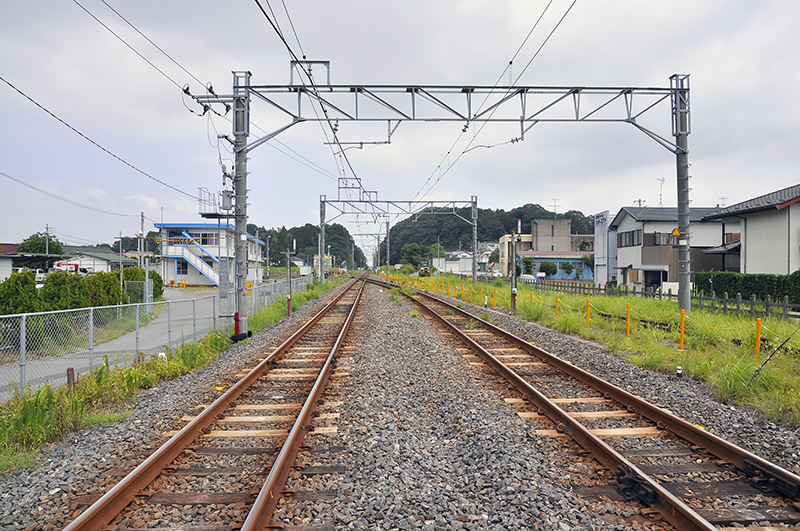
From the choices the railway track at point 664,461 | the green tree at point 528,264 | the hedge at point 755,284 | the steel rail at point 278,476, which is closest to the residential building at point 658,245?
the hedge at point 755,284

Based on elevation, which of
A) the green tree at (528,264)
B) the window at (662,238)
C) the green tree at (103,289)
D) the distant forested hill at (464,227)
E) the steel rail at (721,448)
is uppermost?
the distant forested hill at (464,227)

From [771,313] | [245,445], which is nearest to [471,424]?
[245,445]

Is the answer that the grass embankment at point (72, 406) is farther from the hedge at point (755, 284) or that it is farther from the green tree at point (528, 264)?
the green tree at point (528, 264)

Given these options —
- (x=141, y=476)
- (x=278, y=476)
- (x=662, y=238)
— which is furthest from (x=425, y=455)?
(x=662, y=238)

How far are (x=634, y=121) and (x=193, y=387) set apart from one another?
12.9 metres

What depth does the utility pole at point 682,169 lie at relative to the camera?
13.4 meters

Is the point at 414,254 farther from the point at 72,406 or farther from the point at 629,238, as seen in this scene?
the point at 72,406

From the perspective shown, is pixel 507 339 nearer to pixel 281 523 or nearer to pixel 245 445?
pixel 245 445

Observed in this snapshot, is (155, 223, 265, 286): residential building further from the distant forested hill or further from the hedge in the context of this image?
the distant forested hill

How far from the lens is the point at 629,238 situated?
38.0 m

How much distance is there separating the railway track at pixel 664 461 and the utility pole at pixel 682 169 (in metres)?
7.12

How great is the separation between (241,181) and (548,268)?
5992 cm

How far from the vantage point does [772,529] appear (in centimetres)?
372

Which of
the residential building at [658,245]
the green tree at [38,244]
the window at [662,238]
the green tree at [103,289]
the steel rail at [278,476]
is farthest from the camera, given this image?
the green tree at [38,244]
